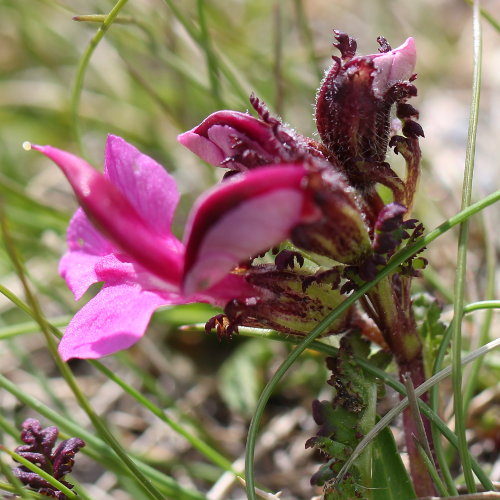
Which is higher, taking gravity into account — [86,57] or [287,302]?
[86,57]

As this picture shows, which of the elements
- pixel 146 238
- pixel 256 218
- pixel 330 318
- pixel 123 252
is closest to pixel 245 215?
pixel 256 218

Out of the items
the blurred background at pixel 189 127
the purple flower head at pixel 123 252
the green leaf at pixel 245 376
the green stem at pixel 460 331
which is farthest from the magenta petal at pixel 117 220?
the green leaf at pixel 245 376

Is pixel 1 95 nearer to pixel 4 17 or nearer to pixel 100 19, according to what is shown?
pixel 4 17

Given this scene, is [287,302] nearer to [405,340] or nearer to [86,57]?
[405,340]

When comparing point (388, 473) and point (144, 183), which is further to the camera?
point (388, 473)

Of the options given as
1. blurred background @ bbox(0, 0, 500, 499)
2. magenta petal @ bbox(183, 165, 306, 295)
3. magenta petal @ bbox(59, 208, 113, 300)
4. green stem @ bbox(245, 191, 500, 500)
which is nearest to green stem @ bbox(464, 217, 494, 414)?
blurred background @ bbox(0, 0, 500, 499)

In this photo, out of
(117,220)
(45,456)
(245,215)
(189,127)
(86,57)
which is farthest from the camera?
(189,127)

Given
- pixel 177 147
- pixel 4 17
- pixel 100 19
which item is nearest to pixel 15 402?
pixel 100 19
